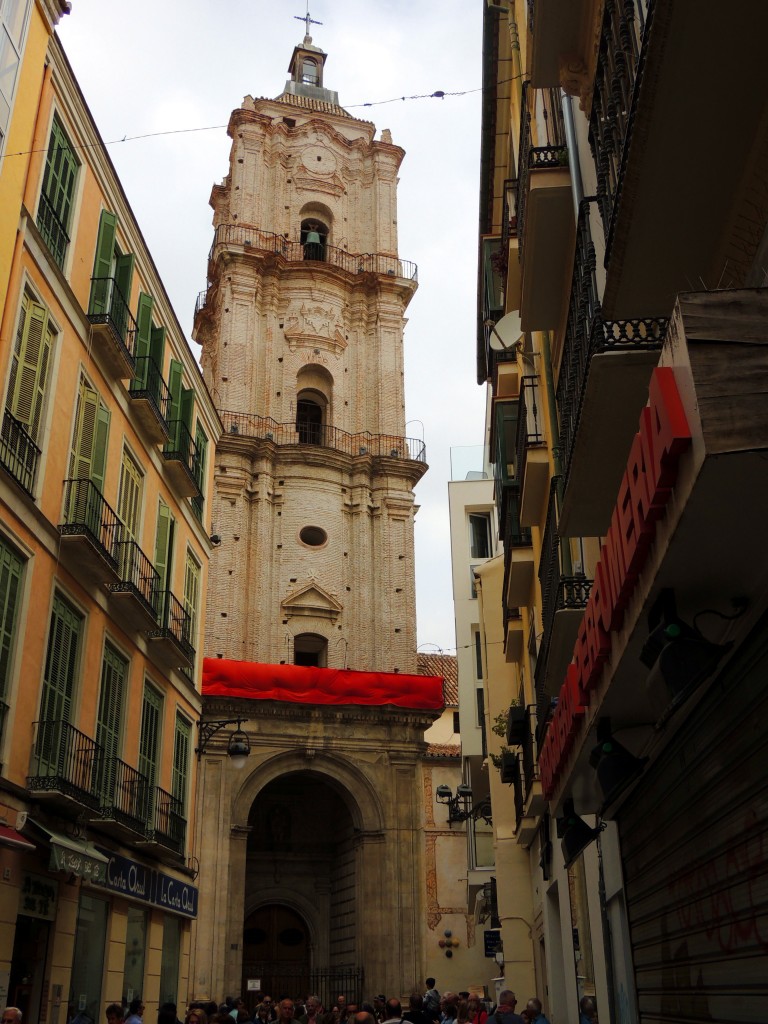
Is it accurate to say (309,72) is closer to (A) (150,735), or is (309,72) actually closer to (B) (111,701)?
(A) (150,735)

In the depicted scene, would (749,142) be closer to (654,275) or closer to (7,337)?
(654,275)

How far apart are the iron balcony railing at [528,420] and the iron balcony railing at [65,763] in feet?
23.3

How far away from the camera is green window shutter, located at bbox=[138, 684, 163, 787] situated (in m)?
17.6

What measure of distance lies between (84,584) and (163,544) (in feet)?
13.1

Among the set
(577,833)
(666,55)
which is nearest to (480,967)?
(577,833)

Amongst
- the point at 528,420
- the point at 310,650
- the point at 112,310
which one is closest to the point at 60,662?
the point at 112,310

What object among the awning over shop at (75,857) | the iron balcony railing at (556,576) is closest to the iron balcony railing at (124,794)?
the awning over shop at (75,857)

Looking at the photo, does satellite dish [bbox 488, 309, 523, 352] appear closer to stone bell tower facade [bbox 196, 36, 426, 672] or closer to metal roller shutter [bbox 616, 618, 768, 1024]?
metal roller shutter [bbox 616, 618, 768, 1024]

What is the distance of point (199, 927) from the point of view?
27375 mm

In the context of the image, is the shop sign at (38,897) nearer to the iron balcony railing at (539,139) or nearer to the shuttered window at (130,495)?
the shuttered window at (130,495)

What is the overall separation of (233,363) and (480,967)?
72.4 feet

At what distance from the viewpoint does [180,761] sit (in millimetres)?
19906

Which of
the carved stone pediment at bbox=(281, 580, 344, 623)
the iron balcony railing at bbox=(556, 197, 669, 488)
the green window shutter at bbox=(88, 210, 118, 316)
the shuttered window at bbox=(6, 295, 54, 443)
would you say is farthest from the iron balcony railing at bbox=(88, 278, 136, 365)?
the carved stone pediment at bbox=(281, 580, 344, 623)

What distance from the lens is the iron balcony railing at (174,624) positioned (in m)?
18.1
